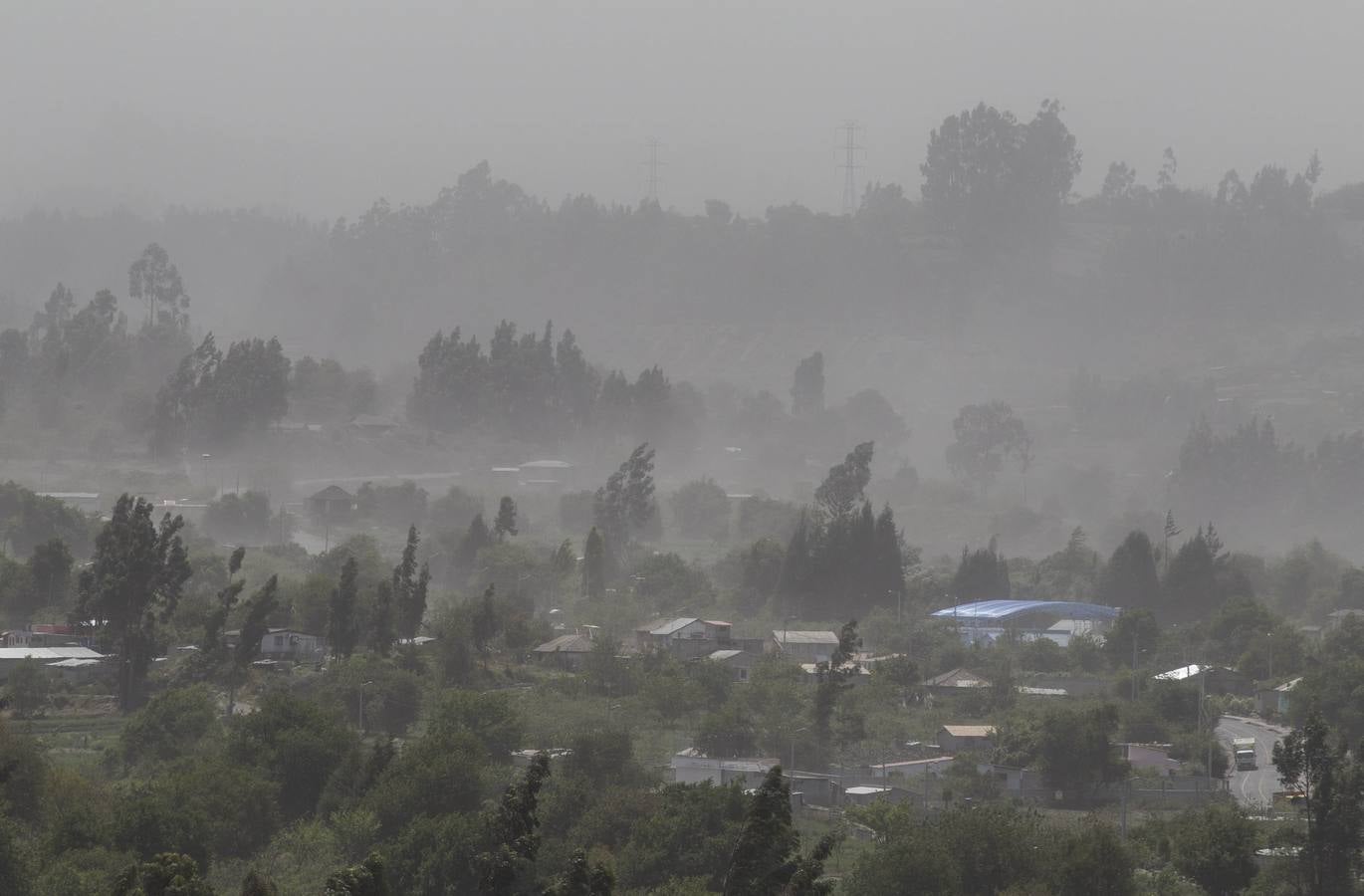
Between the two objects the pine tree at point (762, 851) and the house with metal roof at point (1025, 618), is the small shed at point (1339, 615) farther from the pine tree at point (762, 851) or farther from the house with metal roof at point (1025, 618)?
the pine tree at point (762, 851)

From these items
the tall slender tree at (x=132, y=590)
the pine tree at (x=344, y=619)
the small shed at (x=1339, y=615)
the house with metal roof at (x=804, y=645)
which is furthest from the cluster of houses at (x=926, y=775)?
the small shed at (x=1339, y=615)

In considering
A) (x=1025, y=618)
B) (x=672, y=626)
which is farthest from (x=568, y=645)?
(x=1025, y=618)

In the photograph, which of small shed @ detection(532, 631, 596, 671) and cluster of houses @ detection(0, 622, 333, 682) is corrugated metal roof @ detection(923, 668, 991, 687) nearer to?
small shed @ detection(532, 631, 596, 671)

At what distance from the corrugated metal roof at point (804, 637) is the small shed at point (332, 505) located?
1271 inches

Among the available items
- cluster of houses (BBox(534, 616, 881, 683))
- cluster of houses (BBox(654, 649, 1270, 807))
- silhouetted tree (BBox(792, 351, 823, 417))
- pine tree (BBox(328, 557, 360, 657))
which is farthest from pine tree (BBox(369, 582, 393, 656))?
silhouetted tree (BBox(792, 351, 823, 417))

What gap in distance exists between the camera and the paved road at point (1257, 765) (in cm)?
4738

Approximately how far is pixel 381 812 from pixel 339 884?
16970 mm

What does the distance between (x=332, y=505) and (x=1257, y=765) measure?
54.7 metres

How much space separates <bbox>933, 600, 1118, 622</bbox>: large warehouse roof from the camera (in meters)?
72.8

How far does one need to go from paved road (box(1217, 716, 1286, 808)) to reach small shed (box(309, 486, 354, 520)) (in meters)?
49.1

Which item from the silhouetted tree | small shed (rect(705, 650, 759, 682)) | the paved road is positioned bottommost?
the paved road

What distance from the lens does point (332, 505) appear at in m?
96.7

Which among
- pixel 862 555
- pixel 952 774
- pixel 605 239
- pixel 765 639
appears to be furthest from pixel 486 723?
pixel 605 239

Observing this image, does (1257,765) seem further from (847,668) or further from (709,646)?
(709,646)
